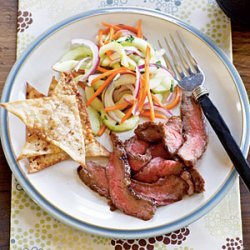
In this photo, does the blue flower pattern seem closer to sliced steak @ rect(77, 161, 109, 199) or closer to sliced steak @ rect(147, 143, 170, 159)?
sliced steak @ rect(147, 143, 170, 159)

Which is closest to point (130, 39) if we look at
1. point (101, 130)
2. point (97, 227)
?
point (101, 130)

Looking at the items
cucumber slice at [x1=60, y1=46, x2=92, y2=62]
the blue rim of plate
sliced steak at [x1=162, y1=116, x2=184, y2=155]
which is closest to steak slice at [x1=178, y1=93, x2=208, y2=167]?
sliced steak at [x1=162, y1=116, x2=184, y2=155]

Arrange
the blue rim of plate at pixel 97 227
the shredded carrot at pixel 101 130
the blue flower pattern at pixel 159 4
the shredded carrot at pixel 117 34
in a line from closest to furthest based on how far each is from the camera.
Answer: the blue rim of plate at pixel 97 227 < the shredded carrot at pixel 101 130 < the shredded carrot at pixel 117 34 < the blue flower pattern at pixel 159 4

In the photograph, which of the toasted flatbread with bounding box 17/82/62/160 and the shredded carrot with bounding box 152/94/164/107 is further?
the shredded carrot with bounding box 152/94/164/107

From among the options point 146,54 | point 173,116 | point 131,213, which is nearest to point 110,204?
point 131,213

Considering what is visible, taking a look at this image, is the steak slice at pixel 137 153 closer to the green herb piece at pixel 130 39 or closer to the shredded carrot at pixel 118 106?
the shredded carrot at pixel 118 106

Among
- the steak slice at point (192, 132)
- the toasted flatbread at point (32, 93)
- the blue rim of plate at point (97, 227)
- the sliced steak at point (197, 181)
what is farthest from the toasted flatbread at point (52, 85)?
the sliced steak at point (197, 181)

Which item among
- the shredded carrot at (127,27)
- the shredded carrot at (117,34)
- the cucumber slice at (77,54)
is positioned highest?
the shredded carrot at (127,27)

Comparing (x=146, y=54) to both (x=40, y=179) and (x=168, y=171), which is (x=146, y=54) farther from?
(x=40, y=179)
